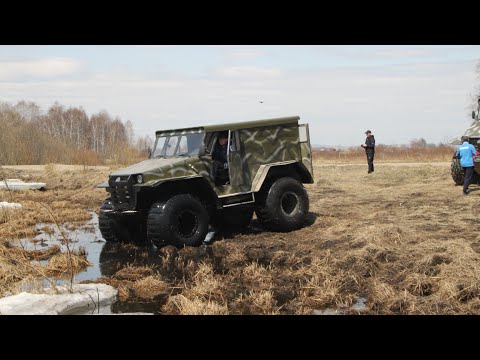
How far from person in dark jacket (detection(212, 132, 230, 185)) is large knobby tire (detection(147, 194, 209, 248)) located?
2.70 feet

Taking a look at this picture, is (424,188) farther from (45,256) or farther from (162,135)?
(45,256)

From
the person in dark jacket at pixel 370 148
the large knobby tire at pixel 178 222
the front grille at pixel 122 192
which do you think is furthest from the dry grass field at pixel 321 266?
the person in dark jacket at pixel 370 148

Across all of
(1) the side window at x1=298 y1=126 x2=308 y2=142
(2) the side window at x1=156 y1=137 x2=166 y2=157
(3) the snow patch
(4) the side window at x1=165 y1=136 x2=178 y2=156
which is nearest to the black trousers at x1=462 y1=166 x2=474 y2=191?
(1) the side window at x1=298 y1=126 x2=308 y2=142

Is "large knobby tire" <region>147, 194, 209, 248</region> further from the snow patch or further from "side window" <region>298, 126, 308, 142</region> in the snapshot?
"side window" <region>298, 126, 308, 142</region>

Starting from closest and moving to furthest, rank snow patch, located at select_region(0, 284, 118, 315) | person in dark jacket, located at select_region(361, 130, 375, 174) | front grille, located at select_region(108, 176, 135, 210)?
snow patch, located at select_region(0, 284, 118, 315)
front grille, located at select_region(108, 176, 135, 210)
person in dark jacket, located at select_region(361, 130, 375, 174)

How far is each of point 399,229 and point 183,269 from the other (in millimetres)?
3583

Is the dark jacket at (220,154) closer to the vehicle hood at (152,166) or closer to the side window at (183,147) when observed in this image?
the side window at (183,147)

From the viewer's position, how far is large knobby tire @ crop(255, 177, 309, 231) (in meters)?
10.1

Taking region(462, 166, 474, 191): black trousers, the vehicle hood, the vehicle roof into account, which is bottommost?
region(462, 166, 474, 191): black trousers

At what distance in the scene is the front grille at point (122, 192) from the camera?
8.78 metres

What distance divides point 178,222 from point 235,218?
191 centimetres

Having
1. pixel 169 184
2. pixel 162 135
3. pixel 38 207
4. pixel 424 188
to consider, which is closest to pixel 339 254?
pixel 169 184

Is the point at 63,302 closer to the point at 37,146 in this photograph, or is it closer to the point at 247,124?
the point at 247,124

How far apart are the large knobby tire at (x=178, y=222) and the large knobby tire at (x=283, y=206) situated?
132cm
